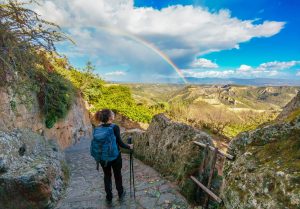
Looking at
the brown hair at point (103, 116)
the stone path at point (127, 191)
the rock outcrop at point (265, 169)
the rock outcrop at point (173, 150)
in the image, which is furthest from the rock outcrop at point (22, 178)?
the rock outcrop at point (265, 169)

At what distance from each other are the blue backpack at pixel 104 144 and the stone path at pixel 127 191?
1.07 m

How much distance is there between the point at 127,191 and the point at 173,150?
5.01 ft

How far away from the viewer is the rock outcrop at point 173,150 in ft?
19.5

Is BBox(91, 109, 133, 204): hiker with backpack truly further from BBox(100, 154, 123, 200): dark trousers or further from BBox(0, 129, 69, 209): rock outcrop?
BBox(0, 129, 69, 209): rock outcrop

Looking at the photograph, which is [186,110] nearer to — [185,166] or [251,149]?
[185,166]

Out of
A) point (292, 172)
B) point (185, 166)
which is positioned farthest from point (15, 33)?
point (292, 172)

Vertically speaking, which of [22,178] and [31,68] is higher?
[31,68]

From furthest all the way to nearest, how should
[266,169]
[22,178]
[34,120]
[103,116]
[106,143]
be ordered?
1. [34,120]
2. [103,116]
3. [106,143]
4. [22,178]
5. [266,169]

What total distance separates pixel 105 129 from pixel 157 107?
22753mm

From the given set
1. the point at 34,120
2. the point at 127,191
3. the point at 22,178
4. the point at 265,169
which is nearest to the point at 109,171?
the point at 127,191

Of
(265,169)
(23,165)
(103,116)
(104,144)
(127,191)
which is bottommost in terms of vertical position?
(127,191)

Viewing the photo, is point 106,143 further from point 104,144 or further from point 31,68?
point 31,68

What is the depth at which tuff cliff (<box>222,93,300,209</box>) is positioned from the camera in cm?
262

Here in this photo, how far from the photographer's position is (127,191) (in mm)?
6547
